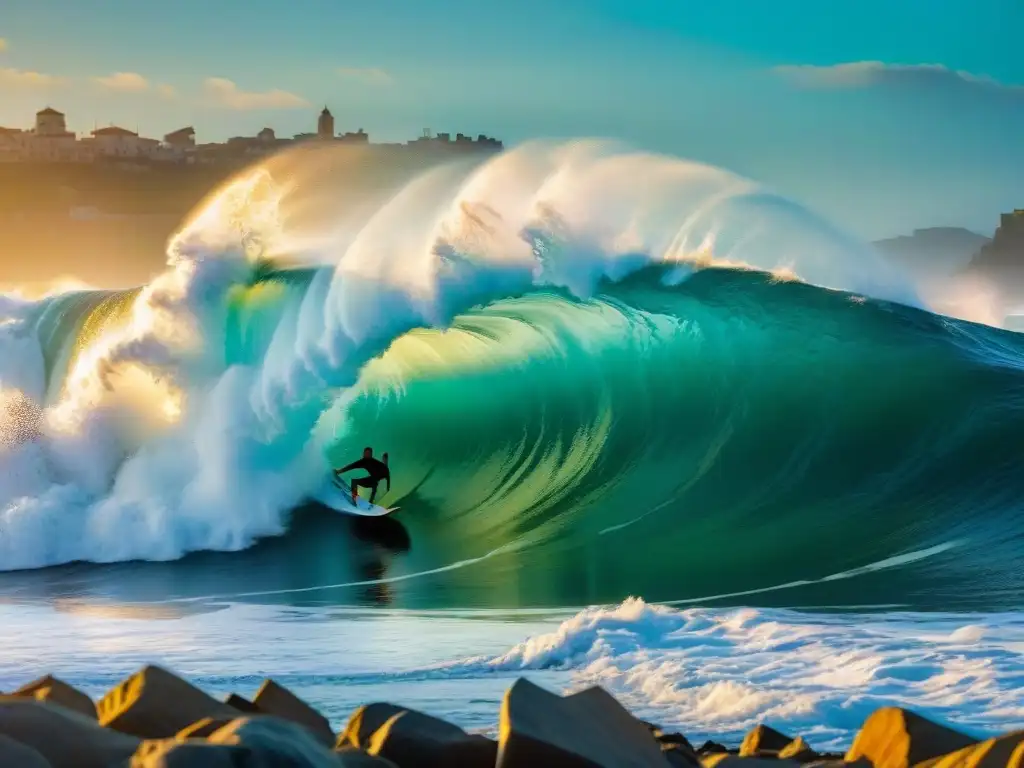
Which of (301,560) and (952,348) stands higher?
(952,348)

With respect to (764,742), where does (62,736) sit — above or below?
above

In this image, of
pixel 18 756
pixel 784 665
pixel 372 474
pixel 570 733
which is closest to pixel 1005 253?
pixel 372 474

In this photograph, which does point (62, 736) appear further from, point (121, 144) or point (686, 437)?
point (121, 144)

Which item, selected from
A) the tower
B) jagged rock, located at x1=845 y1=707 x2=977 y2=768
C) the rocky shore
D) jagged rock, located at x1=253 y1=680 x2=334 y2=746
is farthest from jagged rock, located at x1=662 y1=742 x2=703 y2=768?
the tower

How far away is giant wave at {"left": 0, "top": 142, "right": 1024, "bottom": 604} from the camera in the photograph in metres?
11.8

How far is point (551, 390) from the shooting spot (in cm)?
1569

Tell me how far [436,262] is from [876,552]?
5508mm

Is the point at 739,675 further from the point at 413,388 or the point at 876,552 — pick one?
the point at 413,388

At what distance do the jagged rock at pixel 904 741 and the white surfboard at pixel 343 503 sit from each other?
9.41 metres

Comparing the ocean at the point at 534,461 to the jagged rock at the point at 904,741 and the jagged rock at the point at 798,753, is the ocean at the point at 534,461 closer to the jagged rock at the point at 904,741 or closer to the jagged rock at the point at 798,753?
the jagged rock at the point at 798,753

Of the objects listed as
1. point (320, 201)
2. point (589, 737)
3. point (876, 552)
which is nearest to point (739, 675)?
point (589, 737)

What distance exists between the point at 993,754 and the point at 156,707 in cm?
198

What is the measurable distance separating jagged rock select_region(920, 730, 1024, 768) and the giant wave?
6.22 metres

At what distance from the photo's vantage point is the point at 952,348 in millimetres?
14812
